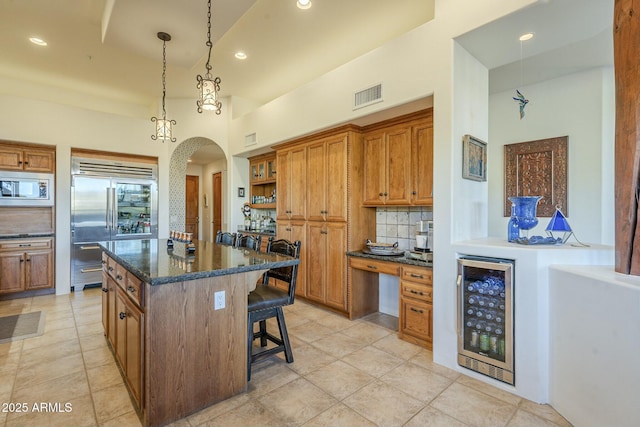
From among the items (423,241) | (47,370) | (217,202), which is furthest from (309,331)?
(217,202)

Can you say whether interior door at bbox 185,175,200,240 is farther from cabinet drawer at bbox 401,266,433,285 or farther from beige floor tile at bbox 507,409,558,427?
beige floor tile at bbox 507,409,558,427

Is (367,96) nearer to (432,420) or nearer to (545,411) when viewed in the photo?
(432,420)

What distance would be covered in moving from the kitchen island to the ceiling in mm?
2181

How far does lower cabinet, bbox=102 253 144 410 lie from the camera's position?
6.06 feet

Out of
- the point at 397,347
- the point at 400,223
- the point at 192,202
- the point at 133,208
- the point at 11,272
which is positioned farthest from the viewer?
the point at 192,202

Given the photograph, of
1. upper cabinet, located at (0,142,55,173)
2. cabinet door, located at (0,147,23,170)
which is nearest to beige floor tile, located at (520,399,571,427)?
upper cabinet, located at (0,142,55,173)

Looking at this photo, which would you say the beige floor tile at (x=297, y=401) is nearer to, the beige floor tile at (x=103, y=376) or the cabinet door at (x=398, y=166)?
the beige floor tile at (x=103, y=376)

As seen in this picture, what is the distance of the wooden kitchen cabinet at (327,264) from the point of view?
12.3ft

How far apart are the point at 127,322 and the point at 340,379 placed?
1.56 m

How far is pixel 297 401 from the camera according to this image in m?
2.10

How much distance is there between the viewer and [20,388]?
7.29 feet

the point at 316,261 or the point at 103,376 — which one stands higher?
the point at 316,261

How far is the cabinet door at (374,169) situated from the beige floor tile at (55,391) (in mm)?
3036

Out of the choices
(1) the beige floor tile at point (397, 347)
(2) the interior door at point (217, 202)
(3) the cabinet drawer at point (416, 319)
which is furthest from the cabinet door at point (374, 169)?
(2) the interior door at point (217, 202)
